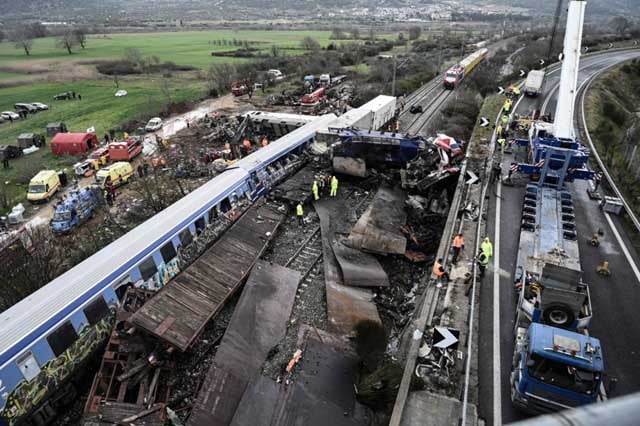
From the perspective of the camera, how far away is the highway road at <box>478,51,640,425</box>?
11.1m

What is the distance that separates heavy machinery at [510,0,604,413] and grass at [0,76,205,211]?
32.6 meters

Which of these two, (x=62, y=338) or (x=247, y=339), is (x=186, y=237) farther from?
(x=62, y=338)

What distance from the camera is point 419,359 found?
12.2 meters

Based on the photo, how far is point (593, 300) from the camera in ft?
46.8

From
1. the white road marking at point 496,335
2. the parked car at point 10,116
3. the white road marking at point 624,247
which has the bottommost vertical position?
the parked car at point 10,116

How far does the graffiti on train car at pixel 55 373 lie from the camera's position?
10.9 meters

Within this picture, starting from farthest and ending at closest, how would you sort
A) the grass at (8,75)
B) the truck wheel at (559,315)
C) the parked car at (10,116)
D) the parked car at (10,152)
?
the grass at (8,75), the parked car at (10,116), the parked car at (10,152), the truck wheel at (559,315)

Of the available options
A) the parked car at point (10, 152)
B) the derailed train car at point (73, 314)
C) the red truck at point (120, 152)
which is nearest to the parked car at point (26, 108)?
the parked car at point (10, 152)

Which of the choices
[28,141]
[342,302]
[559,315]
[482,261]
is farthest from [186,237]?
[28,141]

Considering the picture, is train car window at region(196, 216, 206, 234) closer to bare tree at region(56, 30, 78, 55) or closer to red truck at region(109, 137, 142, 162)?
red truck at region(109, 137, 142, 162)

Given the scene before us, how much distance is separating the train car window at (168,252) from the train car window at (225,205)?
4082 millimetres

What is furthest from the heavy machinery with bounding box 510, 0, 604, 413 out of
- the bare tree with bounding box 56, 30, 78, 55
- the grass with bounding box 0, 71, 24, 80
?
the bare tree with bounding box 56, 30, 78, 55

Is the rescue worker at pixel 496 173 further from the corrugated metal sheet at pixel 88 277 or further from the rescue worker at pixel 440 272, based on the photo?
the corrugated metal sheet at pixel 88 277

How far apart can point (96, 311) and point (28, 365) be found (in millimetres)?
2368
